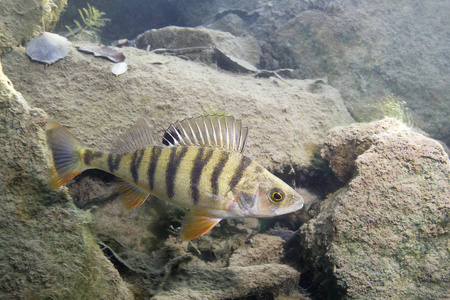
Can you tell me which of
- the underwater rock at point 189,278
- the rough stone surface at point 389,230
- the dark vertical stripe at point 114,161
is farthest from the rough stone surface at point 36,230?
the rough stone surface at point 389,230

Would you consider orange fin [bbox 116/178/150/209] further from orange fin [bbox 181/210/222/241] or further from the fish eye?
the fish eye

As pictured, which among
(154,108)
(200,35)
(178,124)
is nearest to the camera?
(178,124)

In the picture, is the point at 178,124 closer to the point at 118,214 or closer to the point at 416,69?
the point at 118,214

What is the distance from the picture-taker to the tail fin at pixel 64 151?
215cm

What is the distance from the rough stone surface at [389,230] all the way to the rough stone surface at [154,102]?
1.09 metres

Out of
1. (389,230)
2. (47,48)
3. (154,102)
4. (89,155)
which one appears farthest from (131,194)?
(47,48)

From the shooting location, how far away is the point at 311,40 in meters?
7.14

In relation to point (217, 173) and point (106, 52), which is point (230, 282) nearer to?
point (217, 173)

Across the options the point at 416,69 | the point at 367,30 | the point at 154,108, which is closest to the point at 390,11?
the point at 367,30

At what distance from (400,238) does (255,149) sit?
1864 mm

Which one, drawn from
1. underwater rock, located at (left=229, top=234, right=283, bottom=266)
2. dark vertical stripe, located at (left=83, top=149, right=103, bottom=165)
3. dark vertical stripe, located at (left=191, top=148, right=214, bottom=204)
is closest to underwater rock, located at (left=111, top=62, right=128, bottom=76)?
dark vertical stripe, located at (left=83, top=149, right=103, bottom=165)

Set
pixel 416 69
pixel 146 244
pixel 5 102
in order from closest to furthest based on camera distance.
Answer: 1. pixel 5 102
2. pixel 146 244
3. pixel 416 69

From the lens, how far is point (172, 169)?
210 cm

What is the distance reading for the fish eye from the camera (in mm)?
2057
